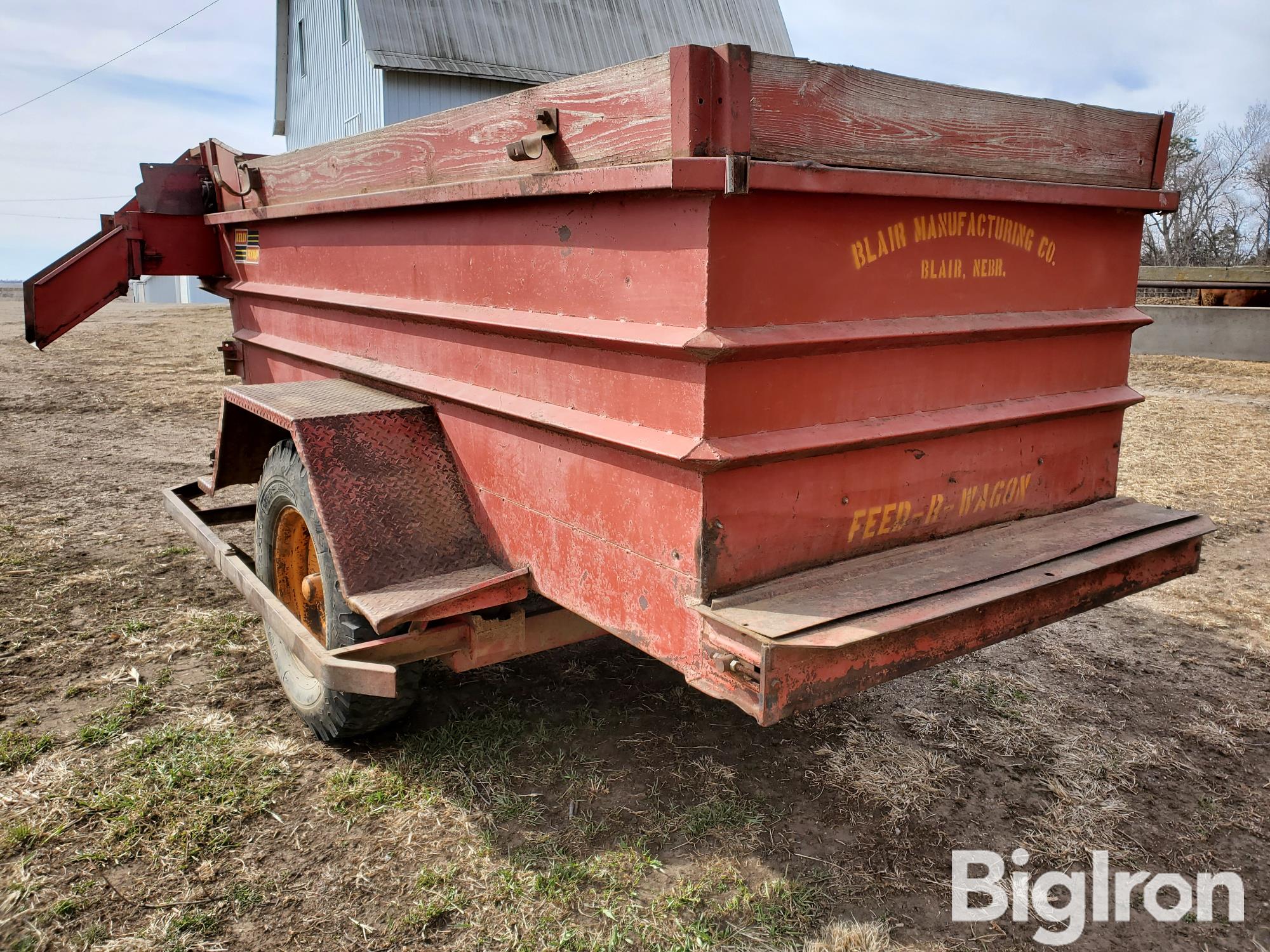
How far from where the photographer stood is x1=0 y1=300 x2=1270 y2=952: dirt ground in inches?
94.7

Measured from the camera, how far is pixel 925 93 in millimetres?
2385

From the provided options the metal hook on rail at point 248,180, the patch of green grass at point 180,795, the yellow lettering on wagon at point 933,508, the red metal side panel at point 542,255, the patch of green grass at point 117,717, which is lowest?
the patch of green grass at point 180,795

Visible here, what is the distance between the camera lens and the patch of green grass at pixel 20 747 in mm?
3078

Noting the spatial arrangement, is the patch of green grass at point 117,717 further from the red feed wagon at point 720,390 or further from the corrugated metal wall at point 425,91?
the corrugated metal wall at point 425,91

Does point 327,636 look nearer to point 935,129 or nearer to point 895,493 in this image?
point 895,493

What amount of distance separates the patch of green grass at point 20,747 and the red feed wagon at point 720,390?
794 mm

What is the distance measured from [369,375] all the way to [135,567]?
2.52 m

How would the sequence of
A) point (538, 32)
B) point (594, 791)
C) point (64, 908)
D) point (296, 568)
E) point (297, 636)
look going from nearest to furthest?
1. point (64, 908)
2. point (297, 636)
3. point (594, 791)
4. point (296, 568)
5. point (538, 32)

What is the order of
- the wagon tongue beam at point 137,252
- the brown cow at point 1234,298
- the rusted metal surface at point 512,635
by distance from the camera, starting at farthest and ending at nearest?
1. the brown cow at point 1234,298
2. the wagon tongue beam at point 137,252
3. the rusted metal surface at point 512,635

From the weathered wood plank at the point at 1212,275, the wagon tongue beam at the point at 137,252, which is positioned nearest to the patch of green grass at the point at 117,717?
the wagon tongue beam at the point at 137,252

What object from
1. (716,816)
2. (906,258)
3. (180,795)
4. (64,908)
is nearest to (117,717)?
(180,795)

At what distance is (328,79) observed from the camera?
1783 centimetres

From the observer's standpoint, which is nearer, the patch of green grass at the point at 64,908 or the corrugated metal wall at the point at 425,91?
the patch of green grass at the point at 64,908

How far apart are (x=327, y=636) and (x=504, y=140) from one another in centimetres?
161
